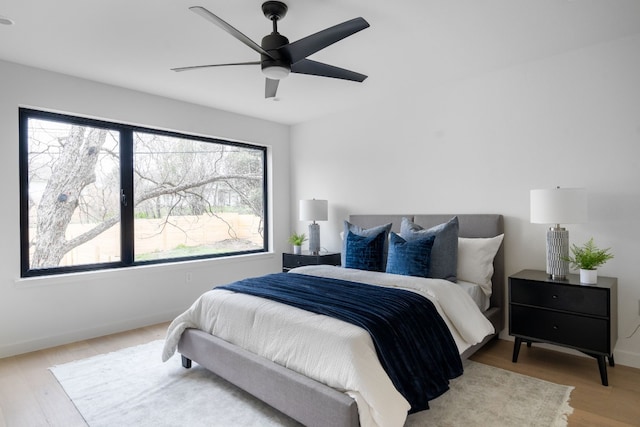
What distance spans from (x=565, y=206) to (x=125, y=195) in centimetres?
425

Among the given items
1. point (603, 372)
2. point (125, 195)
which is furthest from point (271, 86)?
point (603, 372)

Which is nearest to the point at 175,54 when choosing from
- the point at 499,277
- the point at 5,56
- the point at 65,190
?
the point at 5,56

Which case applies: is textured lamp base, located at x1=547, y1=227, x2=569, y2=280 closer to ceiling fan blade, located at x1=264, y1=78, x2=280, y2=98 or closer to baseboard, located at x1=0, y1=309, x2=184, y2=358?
ceiling fan blade, located at x1=264, y1=78, x2=280, y2=98

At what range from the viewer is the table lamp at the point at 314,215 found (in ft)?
15.5

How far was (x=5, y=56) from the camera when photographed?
309 cm

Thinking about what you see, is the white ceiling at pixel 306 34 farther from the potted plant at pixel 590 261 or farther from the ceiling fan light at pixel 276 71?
the potted plant at pixel 590 261

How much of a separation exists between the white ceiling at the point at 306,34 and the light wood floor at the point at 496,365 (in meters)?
2.60

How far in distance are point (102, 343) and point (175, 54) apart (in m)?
2.79

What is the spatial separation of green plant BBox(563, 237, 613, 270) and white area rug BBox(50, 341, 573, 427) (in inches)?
35.8

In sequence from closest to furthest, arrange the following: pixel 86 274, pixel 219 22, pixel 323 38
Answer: pixel 219 22 → pixel 323 38 → pixel 86 274

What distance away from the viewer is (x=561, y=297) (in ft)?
8.93

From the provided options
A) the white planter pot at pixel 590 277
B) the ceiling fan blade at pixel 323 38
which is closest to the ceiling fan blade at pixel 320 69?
the ceiling fan blade at pixel 323 38

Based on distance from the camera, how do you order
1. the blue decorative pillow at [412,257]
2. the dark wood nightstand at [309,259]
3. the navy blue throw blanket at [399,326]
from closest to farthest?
the navy blue throw blanket at [399,326], the blue decorative pillow at [412,257], the dark wood nightstand at [309,259]

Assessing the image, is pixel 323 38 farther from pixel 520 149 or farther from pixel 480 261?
pixel 480 261
